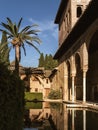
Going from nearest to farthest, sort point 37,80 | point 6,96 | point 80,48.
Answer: point 6,96 → point 80,48 → point 37,80

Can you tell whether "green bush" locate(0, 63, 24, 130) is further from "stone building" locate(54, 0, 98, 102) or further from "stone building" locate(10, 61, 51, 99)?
"stone building" locate(10, 61, 51, 99)

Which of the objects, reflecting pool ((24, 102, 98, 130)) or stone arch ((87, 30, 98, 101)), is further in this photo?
stone arch ((87, 30, 98, 101))

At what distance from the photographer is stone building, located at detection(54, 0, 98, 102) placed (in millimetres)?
28453

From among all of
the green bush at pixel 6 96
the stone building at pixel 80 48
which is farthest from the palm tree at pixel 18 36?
the green bush at pixel 6 96

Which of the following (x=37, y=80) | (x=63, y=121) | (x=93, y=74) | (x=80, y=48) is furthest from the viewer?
(x=37, y=80)

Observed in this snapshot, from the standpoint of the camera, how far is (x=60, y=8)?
1964 inches

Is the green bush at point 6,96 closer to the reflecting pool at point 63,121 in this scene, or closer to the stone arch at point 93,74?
the reflecting pool at point 63,121

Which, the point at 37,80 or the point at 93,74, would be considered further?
the point at 37,80

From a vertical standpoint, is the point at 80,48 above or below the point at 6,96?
above

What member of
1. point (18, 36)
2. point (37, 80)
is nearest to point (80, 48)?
point (18, 36)

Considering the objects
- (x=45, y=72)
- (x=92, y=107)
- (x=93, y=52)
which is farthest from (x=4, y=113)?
(x=45, y=72)

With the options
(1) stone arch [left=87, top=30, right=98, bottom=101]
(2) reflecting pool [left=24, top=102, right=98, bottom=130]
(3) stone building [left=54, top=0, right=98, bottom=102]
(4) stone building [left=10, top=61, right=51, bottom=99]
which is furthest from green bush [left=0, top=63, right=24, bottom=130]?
(4) stone building [left=10, top=61, right=51, bottom=99]

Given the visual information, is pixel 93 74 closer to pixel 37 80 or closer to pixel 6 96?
pixel 37 80

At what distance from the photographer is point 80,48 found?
3234cm
